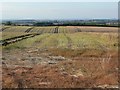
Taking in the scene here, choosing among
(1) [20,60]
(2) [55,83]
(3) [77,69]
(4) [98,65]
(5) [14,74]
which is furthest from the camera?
(1) [20,60]

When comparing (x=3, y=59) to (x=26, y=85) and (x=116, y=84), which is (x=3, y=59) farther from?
(x=116, y=84)

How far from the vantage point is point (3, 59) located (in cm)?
1739

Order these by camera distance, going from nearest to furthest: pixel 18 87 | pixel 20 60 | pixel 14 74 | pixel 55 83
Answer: pixel 18 87
pixel 55 83
pixel 14 74
pixel 20 60

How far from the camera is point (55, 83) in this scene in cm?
1109

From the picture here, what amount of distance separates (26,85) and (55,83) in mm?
1246

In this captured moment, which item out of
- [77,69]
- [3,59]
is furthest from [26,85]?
[3,59]

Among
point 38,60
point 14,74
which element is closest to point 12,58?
point 38,60

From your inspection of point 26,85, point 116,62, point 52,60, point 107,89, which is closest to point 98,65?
point 116,62

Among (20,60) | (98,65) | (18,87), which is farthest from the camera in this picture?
(20,60)

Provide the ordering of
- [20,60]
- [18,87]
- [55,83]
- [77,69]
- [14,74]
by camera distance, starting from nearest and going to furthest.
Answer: [18,87] → [55,83] → [14,74] → [77,69] → [20,60]

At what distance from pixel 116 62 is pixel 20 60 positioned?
623 cm

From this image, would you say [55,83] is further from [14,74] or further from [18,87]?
[14,74]

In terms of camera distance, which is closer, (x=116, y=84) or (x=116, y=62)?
(x=116, y=84)

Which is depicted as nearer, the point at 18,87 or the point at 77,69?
the point at 18,87
